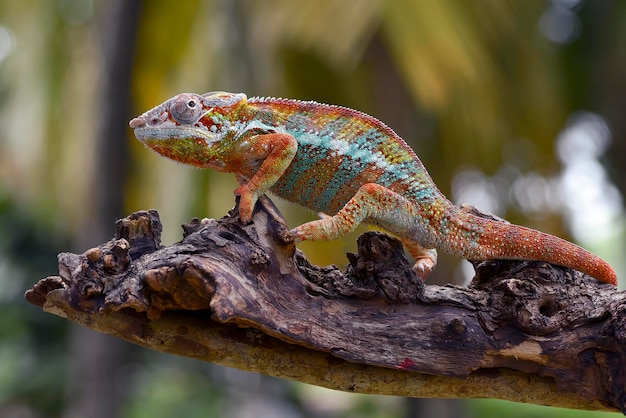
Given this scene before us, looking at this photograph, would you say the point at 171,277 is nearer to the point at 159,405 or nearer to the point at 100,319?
the point at 100,319

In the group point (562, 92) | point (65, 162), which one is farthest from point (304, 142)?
point (562, 92)

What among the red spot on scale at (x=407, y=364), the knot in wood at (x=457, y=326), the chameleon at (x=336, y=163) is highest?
the chameleon at (x=336, y=163)

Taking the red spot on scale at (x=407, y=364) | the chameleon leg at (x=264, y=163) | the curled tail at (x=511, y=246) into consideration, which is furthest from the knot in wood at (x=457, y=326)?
the chameleon leg at (x=264, y=163)

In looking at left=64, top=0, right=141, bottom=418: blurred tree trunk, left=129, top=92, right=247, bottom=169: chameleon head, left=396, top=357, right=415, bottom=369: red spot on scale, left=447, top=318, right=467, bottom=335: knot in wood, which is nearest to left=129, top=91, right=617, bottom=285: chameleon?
left=129, top=92, right=247, bottom=169: chameleon head

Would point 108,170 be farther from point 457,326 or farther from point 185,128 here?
point 457,326

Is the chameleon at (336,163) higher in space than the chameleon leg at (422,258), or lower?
higher

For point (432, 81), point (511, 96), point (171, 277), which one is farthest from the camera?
point (511, 96)

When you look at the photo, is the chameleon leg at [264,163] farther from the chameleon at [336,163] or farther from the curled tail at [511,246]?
the curled tail at [511,246]

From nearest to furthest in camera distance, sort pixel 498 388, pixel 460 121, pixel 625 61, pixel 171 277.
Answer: pixel 171 277 < pixel 498 388 < pixel 460 121 < pixel 625 61
